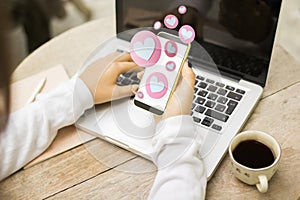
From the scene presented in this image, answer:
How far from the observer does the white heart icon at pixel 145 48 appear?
0.92 meters

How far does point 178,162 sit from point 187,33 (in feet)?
0.85

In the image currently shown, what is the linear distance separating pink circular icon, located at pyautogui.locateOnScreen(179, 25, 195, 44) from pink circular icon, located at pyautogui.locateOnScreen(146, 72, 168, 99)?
9cm

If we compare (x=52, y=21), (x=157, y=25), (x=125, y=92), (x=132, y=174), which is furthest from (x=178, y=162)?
(x=52, y=21)

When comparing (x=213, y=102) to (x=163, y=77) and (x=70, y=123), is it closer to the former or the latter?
(x=163, y=77)

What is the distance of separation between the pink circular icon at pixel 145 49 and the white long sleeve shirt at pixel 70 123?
110mm

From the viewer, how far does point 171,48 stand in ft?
2.98

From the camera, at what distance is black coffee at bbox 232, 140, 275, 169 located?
802 mm

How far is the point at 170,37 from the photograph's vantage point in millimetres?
925

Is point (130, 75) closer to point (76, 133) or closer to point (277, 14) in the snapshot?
point (76, 133)

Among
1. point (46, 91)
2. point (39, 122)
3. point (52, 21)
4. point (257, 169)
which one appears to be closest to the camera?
point (257, 169)

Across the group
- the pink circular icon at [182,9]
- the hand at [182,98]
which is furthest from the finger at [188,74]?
the pink circular icon at [182,9]

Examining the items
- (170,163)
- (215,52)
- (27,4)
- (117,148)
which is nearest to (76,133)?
(117,148)

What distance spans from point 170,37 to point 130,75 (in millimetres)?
101

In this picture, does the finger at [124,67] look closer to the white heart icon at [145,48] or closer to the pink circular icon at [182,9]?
the white heart icon at [145,48]
